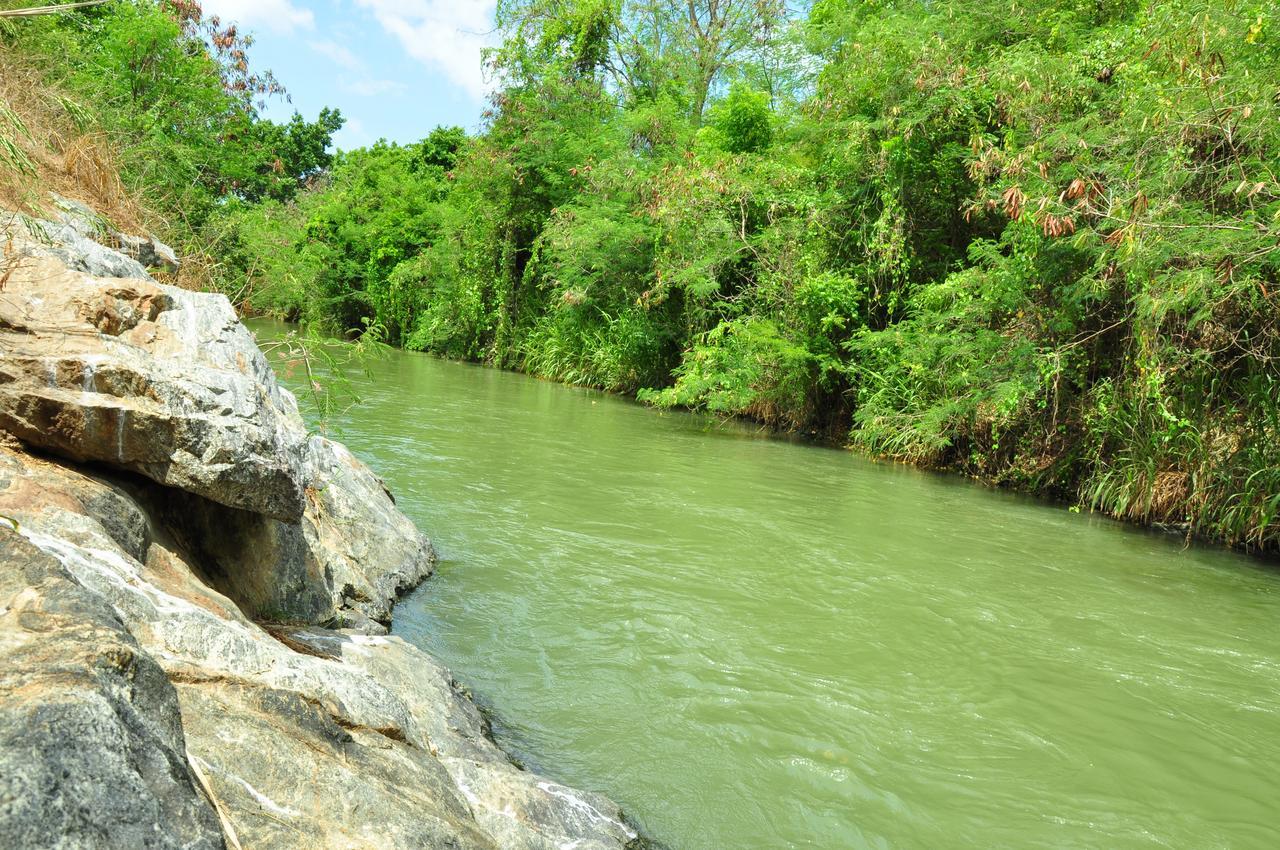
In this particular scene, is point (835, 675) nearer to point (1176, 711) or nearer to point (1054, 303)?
point (1176, 711)

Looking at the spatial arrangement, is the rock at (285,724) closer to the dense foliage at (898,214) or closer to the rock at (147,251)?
the rock at (147,251)

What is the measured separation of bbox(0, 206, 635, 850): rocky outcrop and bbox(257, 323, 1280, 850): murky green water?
680mm

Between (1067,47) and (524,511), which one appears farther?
(1067,47)

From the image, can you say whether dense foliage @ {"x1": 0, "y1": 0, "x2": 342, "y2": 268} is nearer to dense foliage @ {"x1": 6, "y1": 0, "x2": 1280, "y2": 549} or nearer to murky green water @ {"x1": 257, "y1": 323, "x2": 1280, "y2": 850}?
dense foliage @ {"x1": 6, "y1": 0, "x2": 1280, "y2": 549}

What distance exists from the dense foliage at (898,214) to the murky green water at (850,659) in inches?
79.4

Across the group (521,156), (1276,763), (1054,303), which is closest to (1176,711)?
(1276,763)

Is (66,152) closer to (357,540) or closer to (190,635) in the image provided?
(357,540)

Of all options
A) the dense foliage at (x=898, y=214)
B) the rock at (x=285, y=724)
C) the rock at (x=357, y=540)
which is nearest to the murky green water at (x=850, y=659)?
the rock at (x=357, y=540)

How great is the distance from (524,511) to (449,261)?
23793 mm

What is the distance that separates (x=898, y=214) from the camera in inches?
563

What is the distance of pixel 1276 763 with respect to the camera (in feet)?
13.7

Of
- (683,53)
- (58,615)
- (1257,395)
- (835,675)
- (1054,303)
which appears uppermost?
(683,53)

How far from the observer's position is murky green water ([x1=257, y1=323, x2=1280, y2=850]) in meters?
3.63

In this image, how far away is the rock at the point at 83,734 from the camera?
50.9 inches
